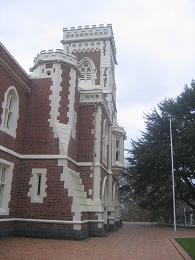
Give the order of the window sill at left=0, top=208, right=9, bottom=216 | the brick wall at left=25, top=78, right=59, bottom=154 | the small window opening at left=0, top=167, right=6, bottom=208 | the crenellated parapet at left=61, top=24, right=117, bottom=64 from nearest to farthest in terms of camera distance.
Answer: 1. the window sill at left=0, top=208, right=9, bottom=216
2. the small window opening at left=0, top=167, right=6, bottom=208
3. the brick wall at left=25, top=78, right=59, bottom=154
4. the crenellated parapet at left=61, top=24, right=117, bottom=64

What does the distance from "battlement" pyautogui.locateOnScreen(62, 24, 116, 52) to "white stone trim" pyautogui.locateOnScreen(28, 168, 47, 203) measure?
17258 millimetres

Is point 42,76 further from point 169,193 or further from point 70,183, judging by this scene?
point 169,193

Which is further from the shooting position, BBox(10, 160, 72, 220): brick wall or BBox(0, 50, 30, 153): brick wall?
BBox(10, 160, 72, 220): brick wall

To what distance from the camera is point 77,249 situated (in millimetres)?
13055

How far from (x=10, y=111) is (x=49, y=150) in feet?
9.52

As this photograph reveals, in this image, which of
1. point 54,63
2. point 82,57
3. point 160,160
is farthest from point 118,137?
point 54,63

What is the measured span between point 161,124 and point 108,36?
10311 mm

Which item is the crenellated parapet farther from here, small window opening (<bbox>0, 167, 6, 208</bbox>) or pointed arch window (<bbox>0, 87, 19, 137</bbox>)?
small window opening (<bbox>0, 167, 6, 208</bbox>)

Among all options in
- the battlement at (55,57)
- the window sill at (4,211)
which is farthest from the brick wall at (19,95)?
the window sill at (4,211)

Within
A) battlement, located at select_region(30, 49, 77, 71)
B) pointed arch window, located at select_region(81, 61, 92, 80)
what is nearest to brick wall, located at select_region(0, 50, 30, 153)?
battlement, located at select_region(30, 49, 77, 71)

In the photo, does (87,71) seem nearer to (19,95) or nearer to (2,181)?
(19,95)

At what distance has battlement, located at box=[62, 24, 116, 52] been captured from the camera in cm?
3124

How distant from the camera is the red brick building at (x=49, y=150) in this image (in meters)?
16.6

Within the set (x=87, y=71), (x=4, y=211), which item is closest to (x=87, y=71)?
(x=87, y=71)
